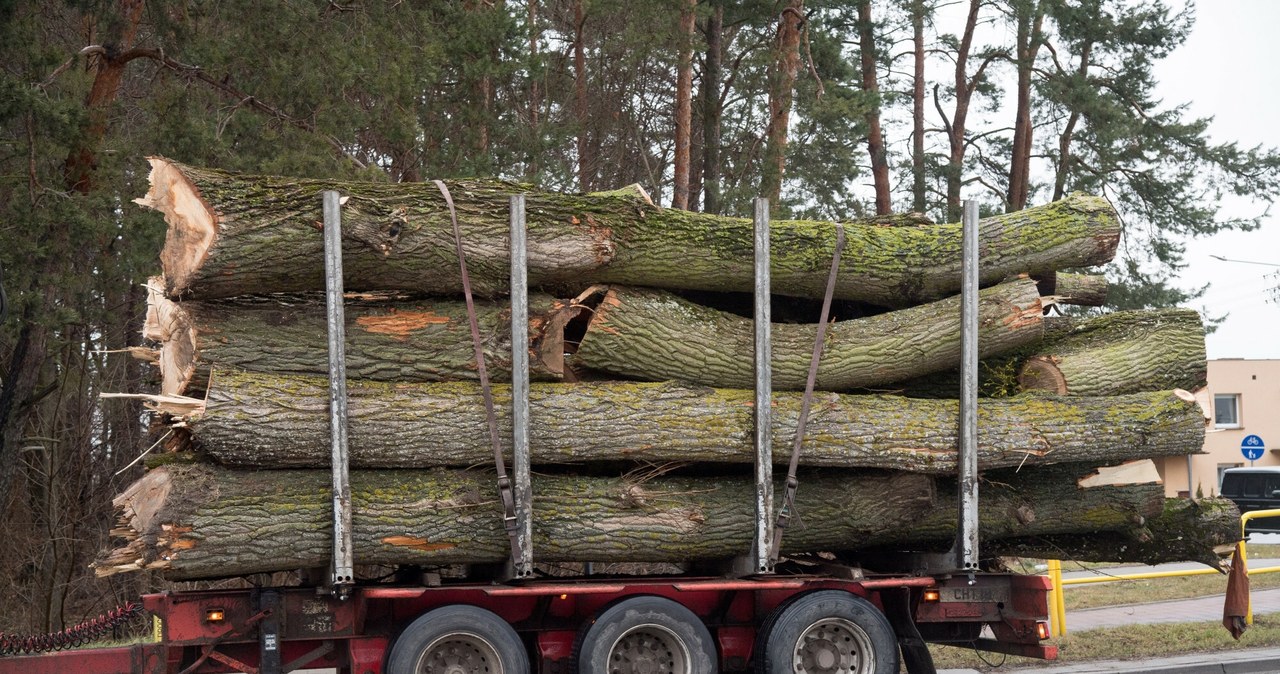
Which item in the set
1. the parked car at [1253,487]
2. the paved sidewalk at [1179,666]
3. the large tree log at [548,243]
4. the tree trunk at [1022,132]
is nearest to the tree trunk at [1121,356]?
the large tree log at [548,243]

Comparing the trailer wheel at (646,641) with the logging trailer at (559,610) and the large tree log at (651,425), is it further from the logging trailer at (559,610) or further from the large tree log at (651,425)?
the large tree log at (651,425)

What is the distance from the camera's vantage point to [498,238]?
25.6 ft

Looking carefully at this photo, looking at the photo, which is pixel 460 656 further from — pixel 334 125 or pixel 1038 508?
pixel 334 125

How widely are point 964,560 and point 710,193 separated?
12.7m

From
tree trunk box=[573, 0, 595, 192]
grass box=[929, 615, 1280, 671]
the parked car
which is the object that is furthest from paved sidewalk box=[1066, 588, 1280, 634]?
the parked car

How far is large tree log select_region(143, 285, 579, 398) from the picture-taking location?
24.6ft

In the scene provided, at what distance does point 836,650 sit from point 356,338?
370 centimetres

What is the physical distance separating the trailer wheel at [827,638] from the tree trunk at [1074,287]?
2883 millimetres

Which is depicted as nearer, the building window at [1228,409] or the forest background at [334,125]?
the forest background at [334,125]

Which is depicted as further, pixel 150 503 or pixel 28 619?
pixel 28 619

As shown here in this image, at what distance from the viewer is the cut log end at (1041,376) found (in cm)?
905

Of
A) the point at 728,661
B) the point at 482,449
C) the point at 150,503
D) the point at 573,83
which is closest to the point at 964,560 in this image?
the point at 728,661

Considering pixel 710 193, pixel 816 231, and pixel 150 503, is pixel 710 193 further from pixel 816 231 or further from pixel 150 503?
pixel 150 503

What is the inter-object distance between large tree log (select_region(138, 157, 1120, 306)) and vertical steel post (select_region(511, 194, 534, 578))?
0.18 m
